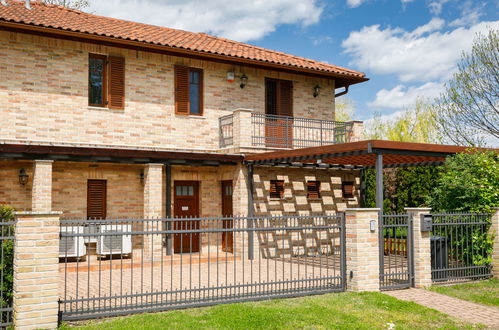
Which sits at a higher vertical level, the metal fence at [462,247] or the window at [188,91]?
the window at [188,91]

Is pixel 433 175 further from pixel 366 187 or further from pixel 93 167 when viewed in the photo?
pixel 93 167

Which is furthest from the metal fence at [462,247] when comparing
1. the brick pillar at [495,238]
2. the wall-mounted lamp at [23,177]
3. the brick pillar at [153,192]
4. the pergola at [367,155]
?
the wall-mounted lamp at [23,177]

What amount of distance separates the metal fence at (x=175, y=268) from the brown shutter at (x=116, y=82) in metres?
3.50

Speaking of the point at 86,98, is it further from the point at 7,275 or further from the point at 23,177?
the point at 7,275

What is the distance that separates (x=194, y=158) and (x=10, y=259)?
7.78m

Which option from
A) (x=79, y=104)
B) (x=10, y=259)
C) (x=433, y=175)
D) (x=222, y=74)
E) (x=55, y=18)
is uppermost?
(x=55, y=18)

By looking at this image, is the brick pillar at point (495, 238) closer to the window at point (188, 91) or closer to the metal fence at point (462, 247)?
the metal fence at point (462, 247)

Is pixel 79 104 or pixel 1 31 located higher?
pixel 1 31

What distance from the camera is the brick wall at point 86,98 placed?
43.0 feet

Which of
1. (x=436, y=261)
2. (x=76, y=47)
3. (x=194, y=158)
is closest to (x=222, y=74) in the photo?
(x=194, y=158)

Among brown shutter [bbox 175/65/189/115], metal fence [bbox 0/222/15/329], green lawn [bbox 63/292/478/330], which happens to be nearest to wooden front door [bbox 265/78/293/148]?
brown shutter [bbox 175/65/189/115]

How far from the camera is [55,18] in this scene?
47.2 ft

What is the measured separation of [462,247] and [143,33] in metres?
11.0

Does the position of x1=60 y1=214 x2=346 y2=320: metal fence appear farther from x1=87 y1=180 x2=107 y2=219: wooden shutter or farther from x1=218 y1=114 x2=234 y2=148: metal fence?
x1=218 y1=114 x2=234 y2=148: metal fence
